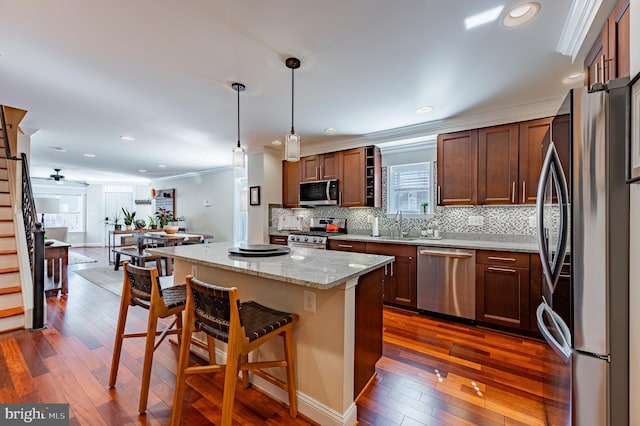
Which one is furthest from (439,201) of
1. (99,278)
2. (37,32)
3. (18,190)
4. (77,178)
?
(77,178)

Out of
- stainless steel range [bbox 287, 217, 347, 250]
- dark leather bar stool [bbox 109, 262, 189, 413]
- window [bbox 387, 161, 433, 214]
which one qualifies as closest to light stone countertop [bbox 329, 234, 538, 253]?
stainless steel range [bbox 287, 217, 347, 250]

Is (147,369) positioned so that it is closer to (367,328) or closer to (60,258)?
(367,328)

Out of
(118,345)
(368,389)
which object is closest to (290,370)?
(368,389)

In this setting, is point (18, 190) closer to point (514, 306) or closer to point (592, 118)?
point (592, 118)

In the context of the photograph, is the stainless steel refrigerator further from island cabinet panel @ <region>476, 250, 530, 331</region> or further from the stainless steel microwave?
the stainless steel microwave

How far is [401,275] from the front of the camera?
3523 millimetres

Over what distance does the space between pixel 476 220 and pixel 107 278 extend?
618 cm

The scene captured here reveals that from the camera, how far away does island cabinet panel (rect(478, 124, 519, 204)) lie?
3.08 meters

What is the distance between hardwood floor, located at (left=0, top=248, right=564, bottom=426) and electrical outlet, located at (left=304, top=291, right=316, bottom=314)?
67cm

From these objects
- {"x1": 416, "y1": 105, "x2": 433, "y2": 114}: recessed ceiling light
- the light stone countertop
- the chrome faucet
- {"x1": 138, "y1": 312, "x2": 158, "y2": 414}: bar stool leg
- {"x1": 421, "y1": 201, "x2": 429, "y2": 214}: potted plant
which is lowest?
{"x1": 138, "y1": 312, "x2": 158, "y2": 414}: bar stool leg

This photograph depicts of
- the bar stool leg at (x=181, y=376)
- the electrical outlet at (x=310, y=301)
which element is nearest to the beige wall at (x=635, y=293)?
the electrical outlet at (x=310, y=301)

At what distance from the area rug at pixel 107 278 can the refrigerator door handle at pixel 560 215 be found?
4.92 metres

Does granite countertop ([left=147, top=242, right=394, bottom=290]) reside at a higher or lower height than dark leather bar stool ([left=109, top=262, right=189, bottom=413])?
higher

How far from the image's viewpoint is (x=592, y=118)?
44.6 inches
